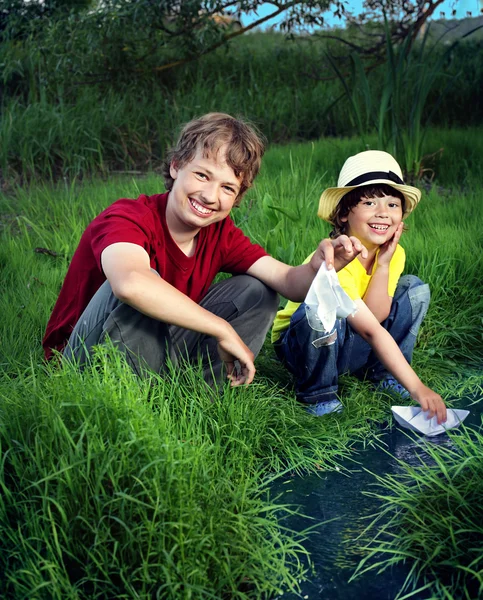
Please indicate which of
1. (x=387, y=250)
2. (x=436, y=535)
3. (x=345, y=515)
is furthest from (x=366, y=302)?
(x=436, y=535)

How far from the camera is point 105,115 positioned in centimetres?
634

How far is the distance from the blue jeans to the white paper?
31cm

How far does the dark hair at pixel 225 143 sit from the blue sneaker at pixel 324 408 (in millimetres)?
872

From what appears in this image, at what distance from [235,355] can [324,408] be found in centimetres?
55

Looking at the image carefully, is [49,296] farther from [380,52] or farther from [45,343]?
[380,52]

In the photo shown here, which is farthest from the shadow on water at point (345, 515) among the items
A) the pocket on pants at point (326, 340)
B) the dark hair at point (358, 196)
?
the dark hair at point (358, 196)

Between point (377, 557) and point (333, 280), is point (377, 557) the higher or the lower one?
the lower one

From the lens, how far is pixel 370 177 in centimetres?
285

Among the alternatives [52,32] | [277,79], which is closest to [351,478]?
[52,32]

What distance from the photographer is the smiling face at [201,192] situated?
2611 mm

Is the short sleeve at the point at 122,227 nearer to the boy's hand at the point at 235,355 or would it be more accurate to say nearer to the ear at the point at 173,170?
the ear at the point at 173,170

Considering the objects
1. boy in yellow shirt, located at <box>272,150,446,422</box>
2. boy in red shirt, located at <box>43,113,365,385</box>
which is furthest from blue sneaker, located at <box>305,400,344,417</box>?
boy in red shirt, located at <box>43,113,365,385</box>

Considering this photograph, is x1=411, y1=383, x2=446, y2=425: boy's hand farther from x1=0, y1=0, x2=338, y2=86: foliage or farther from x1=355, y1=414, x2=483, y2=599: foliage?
x1=0, y1=0, x2=338, y2=86: foliage

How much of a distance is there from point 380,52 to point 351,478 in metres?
6.05
